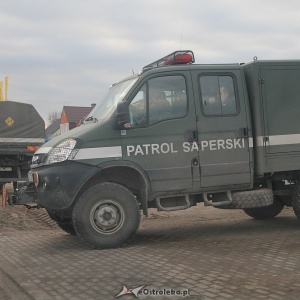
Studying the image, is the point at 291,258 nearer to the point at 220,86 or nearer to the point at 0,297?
the point at 220,86

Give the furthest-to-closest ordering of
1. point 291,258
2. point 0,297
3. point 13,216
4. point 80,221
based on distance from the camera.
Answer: point 13,216 → point 80,221 → point 291,258 → point 0,297

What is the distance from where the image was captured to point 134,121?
637cm

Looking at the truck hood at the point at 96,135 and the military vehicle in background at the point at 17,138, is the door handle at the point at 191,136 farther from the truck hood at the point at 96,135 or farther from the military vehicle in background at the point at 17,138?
the military vehicle in background at the point at 17,138

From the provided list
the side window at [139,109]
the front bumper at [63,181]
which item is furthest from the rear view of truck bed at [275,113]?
the front bumper at [63,181]

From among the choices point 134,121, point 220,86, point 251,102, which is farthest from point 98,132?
point 251,102

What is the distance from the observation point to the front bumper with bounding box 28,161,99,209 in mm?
5988

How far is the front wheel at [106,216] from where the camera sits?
6.08 metres

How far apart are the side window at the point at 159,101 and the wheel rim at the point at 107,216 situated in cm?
119

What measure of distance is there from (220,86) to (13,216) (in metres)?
5.44

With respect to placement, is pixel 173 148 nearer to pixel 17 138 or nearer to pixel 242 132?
pixel 242 132

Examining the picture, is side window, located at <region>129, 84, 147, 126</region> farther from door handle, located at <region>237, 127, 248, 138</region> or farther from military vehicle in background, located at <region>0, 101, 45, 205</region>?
military vehicle in background, located at <region>0, 101, 45, 205</region>

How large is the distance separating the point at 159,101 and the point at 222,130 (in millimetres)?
1077

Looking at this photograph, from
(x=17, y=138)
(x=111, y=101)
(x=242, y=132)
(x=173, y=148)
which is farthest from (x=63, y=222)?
(x=17, y=138)

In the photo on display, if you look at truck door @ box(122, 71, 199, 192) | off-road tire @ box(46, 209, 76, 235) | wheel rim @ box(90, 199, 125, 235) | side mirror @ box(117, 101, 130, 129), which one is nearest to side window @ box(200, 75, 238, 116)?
truck door @ box(122, 71, 199, 192)
